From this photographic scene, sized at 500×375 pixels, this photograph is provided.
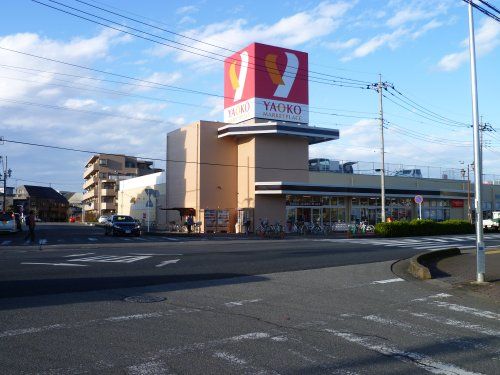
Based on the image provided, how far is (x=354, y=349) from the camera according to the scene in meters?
6.37

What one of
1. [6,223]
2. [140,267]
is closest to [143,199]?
[6,223]

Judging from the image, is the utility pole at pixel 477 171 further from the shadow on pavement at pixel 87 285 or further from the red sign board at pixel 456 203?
the red sign board at pixel 456 203

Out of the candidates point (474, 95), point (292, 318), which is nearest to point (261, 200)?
point (474, 95)

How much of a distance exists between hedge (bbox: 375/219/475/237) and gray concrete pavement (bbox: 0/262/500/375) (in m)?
25.9

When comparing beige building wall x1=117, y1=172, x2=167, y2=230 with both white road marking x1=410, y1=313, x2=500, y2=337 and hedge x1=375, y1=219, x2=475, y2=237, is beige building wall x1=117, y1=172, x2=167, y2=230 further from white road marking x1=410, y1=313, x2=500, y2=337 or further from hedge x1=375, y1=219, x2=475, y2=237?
white road marking x1=410, y1=313, x2=500, y2=337

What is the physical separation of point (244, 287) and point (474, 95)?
26.2ft

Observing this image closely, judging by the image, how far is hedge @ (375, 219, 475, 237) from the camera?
36.7 meters

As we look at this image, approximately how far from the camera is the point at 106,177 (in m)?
100

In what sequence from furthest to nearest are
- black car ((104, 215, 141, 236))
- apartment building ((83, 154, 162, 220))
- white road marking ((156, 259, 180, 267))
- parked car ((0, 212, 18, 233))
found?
1. apartment building ((83, 154, 162, 220))
2. parked car ((0, 212, 18, 233))
3. black car ((104, 215, 141, 236))
4. white road marking ((156, 259, 180, 267))

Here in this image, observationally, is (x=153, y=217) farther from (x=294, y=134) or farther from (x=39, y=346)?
(x=39, y=346)

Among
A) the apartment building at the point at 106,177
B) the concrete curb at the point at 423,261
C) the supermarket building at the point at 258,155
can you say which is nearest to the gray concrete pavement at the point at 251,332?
the concrete curb at the point at 423,261

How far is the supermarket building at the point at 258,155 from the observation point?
40000 millimetres

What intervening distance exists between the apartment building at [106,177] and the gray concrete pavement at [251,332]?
8233cm

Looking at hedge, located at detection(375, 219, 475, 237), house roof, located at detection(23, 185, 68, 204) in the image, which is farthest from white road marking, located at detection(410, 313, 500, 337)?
house roof, located at detection(23, 185, 68, 204)
